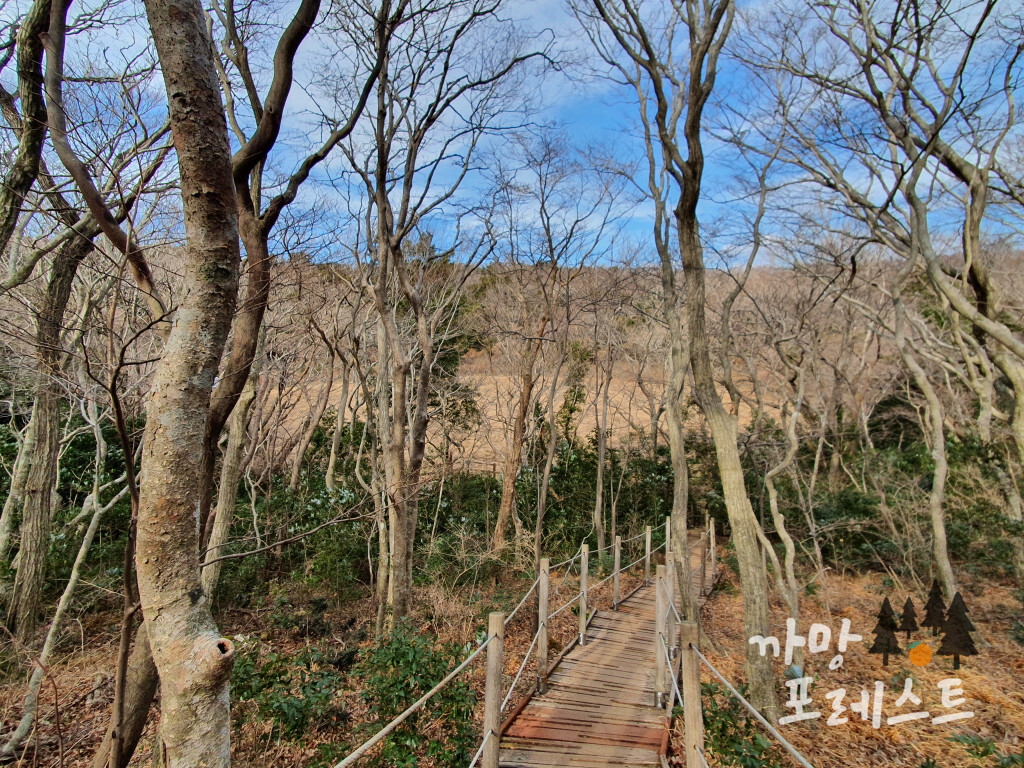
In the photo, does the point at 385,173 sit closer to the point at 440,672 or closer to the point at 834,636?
the point at 440,672

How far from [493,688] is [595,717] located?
184cm

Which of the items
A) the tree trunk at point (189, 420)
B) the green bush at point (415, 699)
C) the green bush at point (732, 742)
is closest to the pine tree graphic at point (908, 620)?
the green bush at point (732, 742)

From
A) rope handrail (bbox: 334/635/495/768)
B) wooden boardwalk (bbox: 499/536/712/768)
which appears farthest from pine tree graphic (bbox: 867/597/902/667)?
rope handrail (bbox: 334/635/495/768)

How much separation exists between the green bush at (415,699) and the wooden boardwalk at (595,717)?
0.40 m

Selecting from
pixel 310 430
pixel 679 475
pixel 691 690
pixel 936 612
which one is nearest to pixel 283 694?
pixel 691 690

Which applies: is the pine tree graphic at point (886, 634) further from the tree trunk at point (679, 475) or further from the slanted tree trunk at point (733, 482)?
the slanted tree trunk at point (733, 482)

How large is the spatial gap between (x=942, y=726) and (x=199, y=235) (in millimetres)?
9726

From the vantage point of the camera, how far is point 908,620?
880cm

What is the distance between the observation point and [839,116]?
8.84 metres

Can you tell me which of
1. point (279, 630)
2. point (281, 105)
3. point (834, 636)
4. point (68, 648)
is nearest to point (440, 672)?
point (281, 105)

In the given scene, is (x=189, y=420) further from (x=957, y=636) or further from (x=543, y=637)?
(x=957, y=636)

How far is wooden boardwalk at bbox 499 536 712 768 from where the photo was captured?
402 centimetres

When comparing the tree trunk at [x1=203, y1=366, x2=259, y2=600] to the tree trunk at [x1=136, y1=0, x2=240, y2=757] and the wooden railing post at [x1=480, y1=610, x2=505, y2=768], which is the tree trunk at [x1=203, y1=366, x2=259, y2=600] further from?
the tree trunk at [x1=136, y1=0, x2=240, y2=757]

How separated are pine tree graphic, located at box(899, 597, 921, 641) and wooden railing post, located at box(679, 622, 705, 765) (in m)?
7.73
